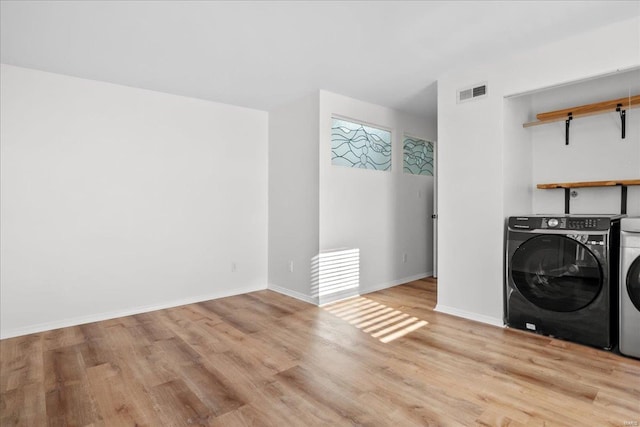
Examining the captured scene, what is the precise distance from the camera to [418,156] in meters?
5.20

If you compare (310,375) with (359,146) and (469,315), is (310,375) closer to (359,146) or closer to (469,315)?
(469,315)

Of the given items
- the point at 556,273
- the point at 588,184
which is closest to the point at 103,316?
the point at 556,273

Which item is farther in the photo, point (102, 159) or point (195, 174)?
point (195, 174)

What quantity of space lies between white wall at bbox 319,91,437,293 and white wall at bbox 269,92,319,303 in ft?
0.53

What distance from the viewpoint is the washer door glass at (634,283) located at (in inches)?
93.3

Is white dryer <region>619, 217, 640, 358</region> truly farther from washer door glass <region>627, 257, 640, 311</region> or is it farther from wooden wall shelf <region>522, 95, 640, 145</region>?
wooden wall shelf <region>522, 95, 640, 145</region>

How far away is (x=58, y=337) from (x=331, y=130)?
3311 millimetres

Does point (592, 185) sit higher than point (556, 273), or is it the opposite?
point (592, 185)

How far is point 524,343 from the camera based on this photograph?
2717 millimetres

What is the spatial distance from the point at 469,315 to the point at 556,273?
87cm

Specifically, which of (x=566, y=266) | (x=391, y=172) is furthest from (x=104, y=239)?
(x=566, y=266)

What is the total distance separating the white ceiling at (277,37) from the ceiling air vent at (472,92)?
9.4 inches

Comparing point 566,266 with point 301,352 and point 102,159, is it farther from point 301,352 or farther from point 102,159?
point 102,159

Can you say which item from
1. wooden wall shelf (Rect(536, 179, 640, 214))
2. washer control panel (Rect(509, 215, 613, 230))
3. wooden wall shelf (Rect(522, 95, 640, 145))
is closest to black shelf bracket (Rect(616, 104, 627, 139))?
wooden wall shelf (Rect(522, 95, 640, 145))
